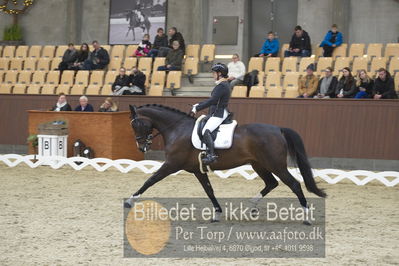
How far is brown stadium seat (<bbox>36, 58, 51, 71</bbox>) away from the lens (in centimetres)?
2034

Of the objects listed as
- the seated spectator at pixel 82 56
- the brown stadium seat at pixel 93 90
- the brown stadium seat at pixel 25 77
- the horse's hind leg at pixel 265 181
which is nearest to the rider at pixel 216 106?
the horse's hind leg at pixel 265 181

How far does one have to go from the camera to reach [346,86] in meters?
14.8

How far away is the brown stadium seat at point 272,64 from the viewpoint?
56.7 ft

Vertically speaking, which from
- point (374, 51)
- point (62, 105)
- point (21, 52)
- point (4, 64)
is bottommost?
point (62, 105)

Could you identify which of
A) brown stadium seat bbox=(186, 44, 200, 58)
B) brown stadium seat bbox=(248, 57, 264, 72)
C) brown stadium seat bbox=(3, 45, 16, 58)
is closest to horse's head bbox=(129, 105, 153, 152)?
brown stadium seat bbox=(248, 57, 264, 72)

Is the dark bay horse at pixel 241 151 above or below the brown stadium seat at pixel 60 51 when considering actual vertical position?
below

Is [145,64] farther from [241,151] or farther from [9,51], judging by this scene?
[241,151]

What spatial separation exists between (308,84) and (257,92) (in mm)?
1281

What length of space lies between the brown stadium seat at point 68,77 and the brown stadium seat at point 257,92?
223 inches

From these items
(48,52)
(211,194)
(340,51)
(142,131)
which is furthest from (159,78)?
(211,194)

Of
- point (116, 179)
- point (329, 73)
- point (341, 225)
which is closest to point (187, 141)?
point (341, 225)

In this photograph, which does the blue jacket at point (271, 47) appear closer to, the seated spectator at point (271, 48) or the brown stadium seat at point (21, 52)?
the seated spectator at point (271, 48)

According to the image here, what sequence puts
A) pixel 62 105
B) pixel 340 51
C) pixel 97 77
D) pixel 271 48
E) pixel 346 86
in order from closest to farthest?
pixel 346 86, pixel 62 105, pixel 340 51, pixel 271 48, pixel 97 77

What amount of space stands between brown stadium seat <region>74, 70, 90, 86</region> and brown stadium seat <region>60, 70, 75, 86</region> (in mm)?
162
